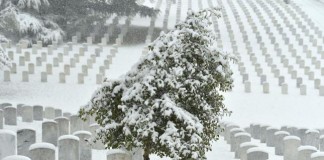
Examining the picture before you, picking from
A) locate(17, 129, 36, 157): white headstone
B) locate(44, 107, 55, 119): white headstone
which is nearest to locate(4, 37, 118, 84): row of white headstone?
locate(44, 107, 55, 119): white headstone

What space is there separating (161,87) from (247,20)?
24977 mm

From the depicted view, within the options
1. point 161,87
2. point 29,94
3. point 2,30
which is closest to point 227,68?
point 161,87

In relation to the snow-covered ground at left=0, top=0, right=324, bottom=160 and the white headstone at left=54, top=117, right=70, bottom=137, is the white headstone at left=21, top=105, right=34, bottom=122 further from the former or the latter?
the white headstone at left=54, top=117, right=70, bottom=137

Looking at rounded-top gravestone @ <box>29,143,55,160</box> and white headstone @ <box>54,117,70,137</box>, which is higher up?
rounded-top gravestone @ <box>29,143,55,160</box>

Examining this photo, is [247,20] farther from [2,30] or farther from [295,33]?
[2,30]

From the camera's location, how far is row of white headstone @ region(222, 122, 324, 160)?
32.0ft

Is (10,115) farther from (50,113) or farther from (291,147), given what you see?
(291,147)

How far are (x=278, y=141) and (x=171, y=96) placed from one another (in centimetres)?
342

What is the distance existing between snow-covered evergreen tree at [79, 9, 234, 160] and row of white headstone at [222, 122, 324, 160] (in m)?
1.52

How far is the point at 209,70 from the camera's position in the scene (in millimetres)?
8516

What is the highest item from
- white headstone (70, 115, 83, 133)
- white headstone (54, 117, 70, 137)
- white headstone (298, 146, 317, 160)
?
white headstone (298, 146, 317, 160)

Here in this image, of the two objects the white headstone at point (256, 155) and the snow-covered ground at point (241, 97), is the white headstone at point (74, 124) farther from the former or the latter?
the white headstone at point (256, 155)

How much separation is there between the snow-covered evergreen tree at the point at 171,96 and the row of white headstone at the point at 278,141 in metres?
1.52

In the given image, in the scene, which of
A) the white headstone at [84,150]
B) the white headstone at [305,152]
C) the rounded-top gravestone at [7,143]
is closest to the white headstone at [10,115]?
the white headstone at [84,150]
